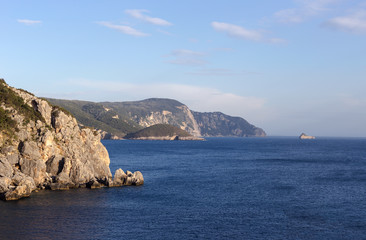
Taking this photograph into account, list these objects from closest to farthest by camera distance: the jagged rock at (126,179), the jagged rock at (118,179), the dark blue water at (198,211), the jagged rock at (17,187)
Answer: the dark blue water at (198,211) < the jagged rock at (17,187) < the jagged rock at (118,179) < the jagged rock at (126,179)

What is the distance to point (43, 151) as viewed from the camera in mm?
88250

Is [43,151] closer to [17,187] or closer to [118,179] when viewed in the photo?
[17,187]

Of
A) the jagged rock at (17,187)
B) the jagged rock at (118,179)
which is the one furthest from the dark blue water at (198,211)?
the jagged rock at (118,179)

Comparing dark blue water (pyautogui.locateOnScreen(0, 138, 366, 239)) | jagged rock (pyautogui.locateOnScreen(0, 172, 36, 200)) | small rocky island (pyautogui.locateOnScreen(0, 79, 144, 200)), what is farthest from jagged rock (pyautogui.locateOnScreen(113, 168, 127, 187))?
jagged rock (pyautogui.locateOnScreen(0, 172, 36, 200))

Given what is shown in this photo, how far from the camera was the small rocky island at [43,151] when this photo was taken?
7888 cm

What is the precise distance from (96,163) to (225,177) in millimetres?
39852

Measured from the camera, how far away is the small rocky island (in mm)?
78875

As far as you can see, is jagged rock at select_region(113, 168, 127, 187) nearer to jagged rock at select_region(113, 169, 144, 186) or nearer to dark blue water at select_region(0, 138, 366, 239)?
jagged rock at select_region(113, 169, 144, 186)

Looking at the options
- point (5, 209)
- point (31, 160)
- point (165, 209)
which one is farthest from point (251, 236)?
point (31, 160)

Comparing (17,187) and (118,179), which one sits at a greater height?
(17,187)

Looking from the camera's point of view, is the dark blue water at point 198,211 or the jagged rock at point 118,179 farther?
the jagged rock at point 118,179

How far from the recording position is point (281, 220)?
61281 mm

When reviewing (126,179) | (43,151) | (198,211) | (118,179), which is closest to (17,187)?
(43,151)

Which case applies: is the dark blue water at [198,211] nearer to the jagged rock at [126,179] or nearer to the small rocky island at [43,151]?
the jagged rock at [126,179]
